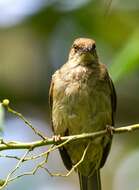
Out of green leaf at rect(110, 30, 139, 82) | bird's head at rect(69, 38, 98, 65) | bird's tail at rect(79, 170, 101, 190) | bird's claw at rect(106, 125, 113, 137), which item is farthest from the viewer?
bird's tail at rect(79, 170, 101, 190)

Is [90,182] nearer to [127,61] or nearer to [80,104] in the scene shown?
[80,104]

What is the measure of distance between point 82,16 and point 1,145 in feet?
14.7

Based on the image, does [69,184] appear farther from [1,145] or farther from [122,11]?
[1,145]

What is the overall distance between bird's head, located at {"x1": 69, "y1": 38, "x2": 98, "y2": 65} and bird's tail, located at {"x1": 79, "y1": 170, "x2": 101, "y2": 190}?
3.25 ft

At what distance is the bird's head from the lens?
5.91 meters

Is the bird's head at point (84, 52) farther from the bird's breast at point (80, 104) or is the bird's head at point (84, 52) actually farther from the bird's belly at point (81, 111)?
the bird's belly at point (81, 111)

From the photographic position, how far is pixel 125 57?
3.76 meters

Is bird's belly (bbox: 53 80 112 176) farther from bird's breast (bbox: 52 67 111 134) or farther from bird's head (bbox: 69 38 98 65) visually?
bird's head (bbox: 69 38 98 65)

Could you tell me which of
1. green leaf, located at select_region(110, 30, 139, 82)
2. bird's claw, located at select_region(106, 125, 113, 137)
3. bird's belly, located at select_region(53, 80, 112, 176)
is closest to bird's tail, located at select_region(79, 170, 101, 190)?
bird's belly, located at select_region(53, 80, 112, 176)

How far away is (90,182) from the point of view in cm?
610

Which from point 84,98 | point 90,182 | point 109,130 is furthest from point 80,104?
point 90,182

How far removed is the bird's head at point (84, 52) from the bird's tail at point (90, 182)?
0.99 metres

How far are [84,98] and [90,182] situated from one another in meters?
0.80

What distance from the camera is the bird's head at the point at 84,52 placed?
5910mm
